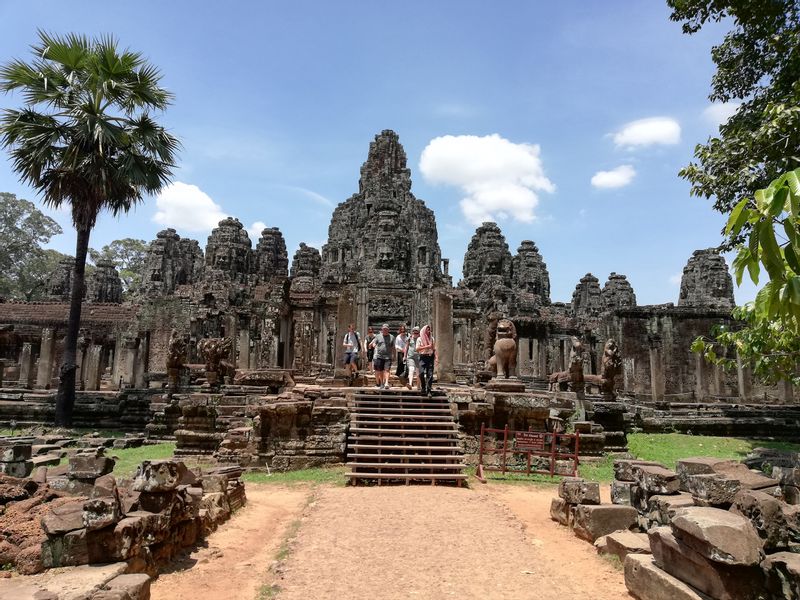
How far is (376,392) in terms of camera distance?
39.5 ft

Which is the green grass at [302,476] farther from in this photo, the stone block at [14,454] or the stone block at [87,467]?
the stone block at [87,467]

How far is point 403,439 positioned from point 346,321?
558 centimetres

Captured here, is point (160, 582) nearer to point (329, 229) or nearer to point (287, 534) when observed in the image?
point (287, 534)

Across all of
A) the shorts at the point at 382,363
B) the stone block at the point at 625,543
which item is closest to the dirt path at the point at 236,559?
the stone block at the point at 625,543

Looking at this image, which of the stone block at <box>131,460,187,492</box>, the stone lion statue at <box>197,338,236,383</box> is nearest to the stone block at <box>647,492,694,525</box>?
the stone block at <box>131,460,187,492</box>

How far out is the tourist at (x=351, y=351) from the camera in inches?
552

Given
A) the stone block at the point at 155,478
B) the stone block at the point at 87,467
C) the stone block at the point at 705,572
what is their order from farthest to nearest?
the stone block at the point at 87,467 < the stone block at the point at 155,478 < the stone block at the point at 705,572

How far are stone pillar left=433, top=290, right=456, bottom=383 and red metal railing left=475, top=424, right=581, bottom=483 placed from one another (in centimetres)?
410

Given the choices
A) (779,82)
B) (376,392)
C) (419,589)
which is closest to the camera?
(419,589)

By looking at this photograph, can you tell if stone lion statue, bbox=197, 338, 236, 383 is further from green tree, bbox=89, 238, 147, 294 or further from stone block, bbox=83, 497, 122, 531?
green tree, bbox=89, 238, 147, 294

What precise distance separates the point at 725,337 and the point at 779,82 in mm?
6089

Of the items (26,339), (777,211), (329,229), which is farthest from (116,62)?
(329,229)

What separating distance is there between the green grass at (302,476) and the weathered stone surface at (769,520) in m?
6.45

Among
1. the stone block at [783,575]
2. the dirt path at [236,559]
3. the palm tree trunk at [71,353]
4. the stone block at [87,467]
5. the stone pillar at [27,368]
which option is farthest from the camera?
the stone pillar at [27,368]
